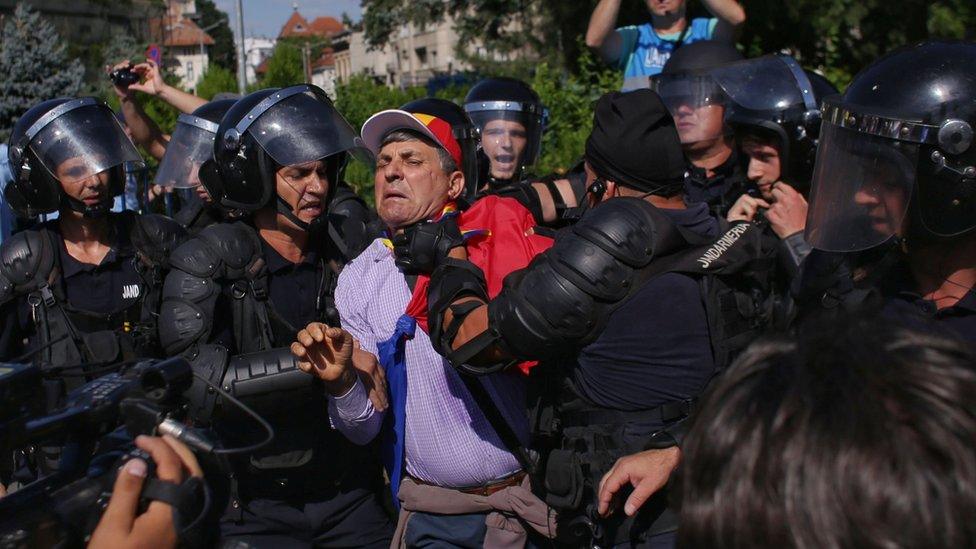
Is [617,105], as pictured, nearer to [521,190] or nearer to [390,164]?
[390,164]

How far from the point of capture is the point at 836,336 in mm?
1181

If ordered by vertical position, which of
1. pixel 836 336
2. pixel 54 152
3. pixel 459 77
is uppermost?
pixel 836 336

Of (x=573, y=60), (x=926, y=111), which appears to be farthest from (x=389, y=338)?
(x=573, y=60)

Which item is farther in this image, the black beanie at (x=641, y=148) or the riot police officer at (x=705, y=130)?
the riot police officer at (x=705, y=130)

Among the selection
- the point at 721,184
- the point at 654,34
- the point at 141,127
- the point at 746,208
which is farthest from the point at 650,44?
the point at 141,127

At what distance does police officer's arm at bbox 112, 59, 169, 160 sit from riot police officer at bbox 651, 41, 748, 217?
311cm

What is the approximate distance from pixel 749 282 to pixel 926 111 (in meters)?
0.62

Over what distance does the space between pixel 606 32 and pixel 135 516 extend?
4.87 meters

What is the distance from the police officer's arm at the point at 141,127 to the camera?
232 inches

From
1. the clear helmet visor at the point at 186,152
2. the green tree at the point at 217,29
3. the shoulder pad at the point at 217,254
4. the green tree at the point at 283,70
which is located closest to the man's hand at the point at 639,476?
the shoulder pad at the point at 217,254

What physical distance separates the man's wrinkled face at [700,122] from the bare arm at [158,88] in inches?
112

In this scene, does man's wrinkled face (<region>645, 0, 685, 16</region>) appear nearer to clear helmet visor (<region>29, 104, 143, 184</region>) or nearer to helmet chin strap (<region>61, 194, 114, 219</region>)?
clear helmet visor (<region>29, 104, 143, 184</region>)

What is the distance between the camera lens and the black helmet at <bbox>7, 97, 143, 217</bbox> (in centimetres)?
408

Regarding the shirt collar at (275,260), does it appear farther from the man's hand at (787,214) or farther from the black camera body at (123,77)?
the black camera body at (123,77)
